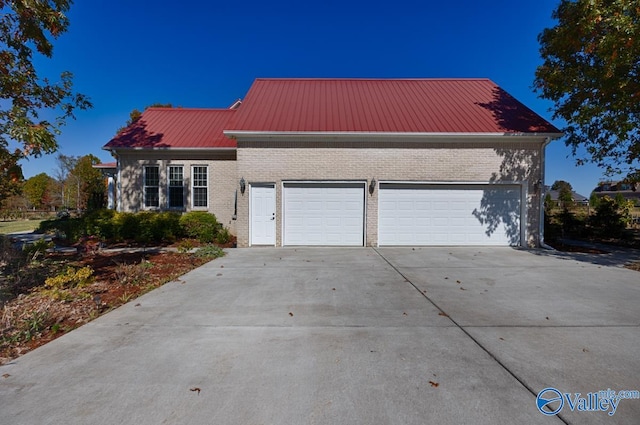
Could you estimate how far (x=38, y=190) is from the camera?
30.4 meters

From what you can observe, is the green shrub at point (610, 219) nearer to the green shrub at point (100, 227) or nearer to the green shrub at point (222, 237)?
the green shrub at point (222, 237)

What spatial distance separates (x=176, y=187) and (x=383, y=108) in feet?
30.2

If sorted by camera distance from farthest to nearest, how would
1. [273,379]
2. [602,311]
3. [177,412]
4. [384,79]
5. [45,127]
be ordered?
[384,79]
[45,127]
[602,311]
[273,379]
[177,412]

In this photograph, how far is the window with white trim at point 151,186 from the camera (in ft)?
42.6

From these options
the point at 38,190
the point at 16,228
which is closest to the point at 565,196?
the point at 16,228

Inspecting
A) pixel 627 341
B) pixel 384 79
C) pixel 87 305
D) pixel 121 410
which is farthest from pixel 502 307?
pixel 384 79

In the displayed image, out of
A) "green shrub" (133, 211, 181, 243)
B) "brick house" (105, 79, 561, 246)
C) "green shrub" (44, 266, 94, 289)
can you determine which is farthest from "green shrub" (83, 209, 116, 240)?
"green shrub" (44, 266, 94, 289)

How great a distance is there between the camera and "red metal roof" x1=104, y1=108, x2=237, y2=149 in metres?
12.8

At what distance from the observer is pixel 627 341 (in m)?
3.55

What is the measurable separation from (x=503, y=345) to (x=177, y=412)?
3350 mm

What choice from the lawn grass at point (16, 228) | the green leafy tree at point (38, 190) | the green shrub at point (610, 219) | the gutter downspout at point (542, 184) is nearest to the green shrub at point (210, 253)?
Result: the gutter downspout at point (542, 184)

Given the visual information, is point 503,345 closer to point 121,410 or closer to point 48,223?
point 121,410

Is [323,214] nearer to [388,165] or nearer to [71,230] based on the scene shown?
[388,165]

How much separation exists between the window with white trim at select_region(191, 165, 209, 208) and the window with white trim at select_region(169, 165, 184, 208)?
49 cm
